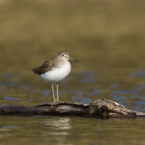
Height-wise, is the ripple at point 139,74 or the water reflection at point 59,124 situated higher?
the ripple at point 139,74

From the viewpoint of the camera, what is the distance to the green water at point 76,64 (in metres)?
14.3

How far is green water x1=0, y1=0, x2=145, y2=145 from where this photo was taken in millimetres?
14259

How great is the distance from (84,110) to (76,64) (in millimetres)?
13827

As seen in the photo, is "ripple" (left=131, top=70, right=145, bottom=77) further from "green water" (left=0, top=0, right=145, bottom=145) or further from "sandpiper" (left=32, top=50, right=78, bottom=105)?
"sandpiper" (left=32, top=50, right=78, bottom=105)

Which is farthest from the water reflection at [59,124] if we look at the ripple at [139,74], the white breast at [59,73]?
the ripple at [139,74]

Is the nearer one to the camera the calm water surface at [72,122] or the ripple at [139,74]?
the calm water surface at [72,122]

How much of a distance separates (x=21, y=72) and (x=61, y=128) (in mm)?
13019

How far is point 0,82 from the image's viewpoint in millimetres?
24750

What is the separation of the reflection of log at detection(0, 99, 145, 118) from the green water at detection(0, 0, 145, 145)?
22cm

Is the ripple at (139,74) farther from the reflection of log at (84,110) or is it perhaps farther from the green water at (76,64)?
the reflection of log at (84,110)

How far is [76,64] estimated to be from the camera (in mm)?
29859

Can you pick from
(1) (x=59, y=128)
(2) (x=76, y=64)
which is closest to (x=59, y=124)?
(1) (x=59, y=128)

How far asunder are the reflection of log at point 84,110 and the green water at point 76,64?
222 mm

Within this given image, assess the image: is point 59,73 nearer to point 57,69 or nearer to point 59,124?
point 57,69
